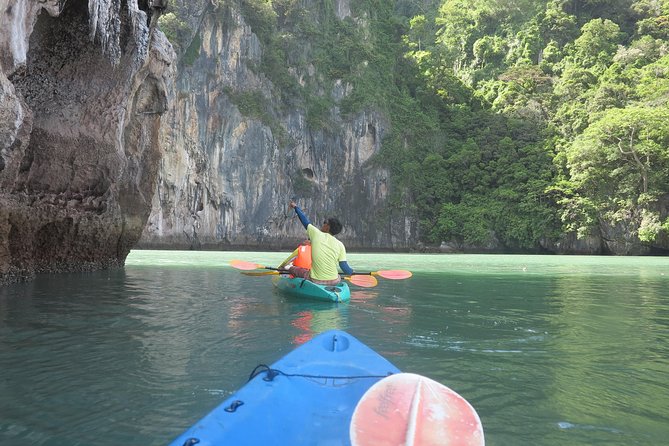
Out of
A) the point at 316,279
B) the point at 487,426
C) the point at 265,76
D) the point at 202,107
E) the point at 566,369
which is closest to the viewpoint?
the point at 487,426

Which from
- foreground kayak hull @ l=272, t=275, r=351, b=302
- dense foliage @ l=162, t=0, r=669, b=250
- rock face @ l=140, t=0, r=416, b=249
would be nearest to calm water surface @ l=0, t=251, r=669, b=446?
foreground kayak hull @ l=272, t=275, r=351, b=302

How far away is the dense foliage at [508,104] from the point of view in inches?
1206

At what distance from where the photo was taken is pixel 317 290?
684 centimetres

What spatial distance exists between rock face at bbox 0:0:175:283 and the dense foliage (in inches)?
925

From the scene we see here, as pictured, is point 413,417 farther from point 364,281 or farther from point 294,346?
point 364,281

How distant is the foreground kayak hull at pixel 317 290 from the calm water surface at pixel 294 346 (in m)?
0.18

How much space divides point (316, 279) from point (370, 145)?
107 feet

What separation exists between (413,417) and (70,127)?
32.9ft

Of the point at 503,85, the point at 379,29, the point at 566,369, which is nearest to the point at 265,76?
the point at 379,29

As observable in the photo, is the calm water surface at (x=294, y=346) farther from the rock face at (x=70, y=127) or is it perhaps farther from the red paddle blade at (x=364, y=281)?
the rock face at (x=70, y=127)

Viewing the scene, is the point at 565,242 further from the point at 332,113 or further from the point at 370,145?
the point at 332,113

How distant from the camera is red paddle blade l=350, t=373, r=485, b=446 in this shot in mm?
1758

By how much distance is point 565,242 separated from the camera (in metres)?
33.2

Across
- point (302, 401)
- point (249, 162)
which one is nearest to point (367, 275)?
point (302, 401)
